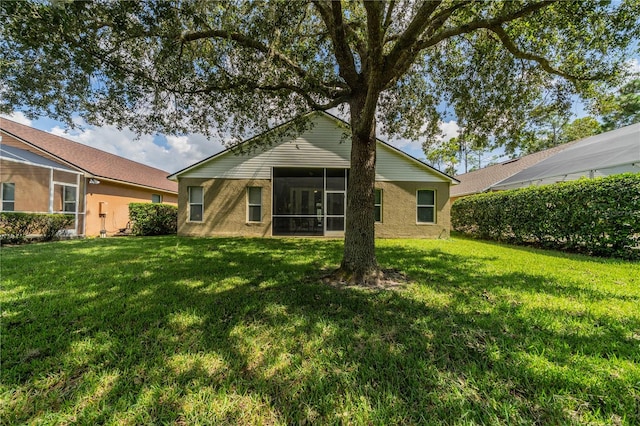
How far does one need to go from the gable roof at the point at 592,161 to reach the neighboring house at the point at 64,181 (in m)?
22.6

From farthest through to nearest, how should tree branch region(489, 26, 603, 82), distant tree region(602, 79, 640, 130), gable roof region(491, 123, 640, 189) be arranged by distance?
distant tree region(602, 79, 640, 130) < gable roof region(491, 123, 640, 189) < tree branch region(489, 26, 603, 82)

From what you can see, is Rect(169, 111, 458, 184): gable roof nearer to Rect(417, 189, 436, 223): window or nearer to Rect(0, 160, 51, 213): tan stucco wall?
Rect(417, 189, 436, 223): window

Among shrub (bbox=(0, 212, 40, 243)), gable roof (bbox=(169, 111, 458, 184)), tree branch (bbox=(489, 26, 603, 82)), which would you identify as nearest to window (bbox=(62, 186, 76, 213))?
shrub (bbox=(0, 212, 40, 243))

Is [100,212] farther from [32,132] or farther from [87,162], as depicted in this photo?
[32,132]

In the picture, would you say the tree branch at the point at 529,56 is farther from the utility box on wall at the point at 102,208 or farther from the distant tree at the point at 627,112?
the distant tree at the point at 627,112

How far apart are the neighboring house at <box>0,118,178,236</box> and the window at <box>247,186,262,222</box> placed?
7.53m

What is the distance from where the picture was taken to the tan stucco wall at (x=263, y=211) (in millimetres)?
11758

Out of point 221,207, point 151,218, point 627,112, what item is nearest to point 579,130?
point 627,112

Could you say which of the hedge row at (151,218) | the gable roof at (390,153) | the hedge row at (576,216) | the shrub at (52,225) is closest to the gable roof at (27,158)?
the shrub at (52,225)

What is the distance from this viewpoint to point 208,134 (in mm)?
7562

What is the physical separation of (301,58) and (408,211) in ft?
28.2

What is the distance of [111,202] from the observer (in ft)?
44.5

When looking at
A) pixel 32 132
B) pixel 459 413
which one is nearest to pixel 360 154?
pixel 459 413

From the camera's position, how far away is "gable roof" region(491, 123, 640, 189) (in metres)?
9.64
